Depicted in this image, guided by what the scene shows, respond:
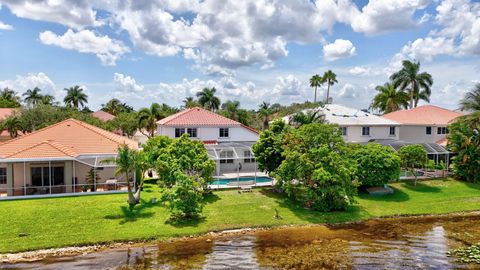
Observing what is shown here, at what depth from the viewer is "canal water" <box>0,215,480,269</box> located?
18.3m

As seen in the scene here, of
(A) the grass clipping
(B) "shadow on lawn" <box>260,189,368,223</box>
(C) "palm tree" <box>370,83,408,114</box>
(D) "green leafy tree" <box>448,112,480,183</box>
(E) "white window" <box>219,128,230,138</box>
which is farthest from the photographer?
(C) "palm tree" <box>370,83,408,114</box>

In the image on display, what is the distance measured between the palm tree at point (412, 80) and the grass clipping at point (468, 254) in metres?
45.0

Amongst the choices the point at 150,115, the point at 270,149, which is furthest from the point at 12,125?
the point at 270,149

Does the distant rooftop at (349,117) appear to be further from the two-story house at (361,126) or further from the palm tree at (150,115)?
the palm tree at (150,115)

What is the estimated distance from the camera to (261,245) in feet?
69.4

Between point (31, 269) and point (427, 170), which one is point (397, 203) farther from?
point (31, 269)

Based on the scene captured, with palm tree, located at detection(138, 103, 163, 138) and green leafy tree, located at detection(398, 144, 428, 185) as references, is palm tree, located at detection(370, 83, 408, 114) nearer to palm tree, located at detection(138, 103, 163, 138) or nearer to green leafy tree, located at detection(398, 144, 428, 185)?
green leafy tree, located at detection(398, 144, 428, 185)

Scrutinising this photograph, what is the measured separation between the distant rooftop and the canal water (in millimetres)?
19870

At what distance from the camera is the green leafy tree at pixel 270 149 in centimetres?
3084

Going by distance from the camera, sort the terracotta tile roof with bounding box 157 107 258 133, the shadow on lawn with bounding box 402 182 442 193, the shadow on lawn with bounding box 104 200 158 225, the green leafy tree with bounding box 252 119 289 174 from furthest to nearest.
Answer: the terracotta tile roof with bounding box 157 107 258 133 → the shadow on lawn with bounding box 402 182 442 193 → the green leafy tree with bounding box 252 119 289 174 → the shadow on lawn with bounding box 104 200 158 225

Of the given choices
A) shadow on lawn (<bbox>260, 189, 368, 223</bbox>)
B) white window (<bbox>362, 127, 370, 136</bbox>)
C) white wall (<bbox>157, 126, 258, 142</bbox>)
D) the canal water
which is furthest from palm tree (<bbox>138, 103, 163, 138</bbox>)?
the canal water

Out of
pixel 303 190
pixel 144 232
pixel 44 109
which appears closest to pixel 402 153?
pixel 303 190

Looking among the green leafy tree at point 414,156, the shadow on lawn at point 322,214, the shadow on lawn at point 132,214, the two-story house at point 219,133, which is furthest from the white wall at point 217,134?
the green leafy tree at point 414,156

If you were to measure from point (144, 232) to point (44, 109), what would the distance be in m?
37.2
